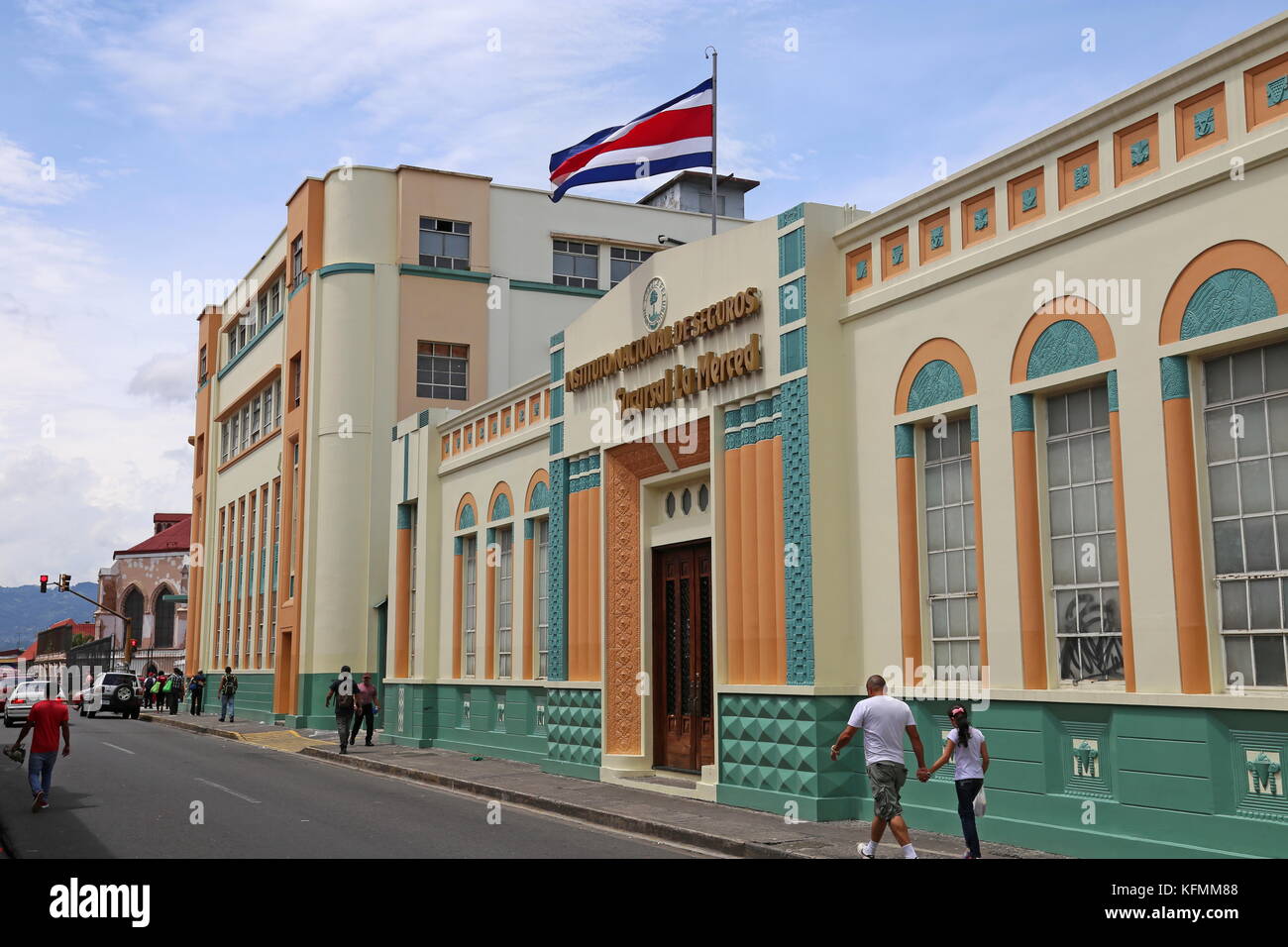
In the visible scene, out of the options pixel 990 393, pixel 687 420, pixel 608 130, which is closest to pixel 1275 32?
pixel 990 393

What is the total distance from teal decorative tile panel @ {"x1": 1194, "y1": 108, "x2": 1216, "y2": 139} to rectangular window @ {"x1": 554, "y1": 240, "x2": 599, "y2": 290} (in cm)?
2590

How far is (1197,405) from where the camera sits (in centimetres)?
1001

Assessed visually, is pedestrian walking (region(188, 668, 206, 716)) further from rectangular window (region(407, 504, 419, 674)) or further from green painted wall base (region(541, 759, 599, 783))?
green painted wall base (region(541, 759, 599, 783))

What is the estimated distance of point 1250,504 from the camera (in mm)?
9570

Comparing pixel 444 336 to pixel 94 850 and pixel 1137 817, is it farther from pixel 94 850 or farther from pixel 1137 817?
pixel 1137 817

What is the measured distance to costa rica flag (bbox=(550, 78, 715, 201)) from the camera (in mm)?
17047

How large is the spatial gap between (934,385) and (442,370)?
22.4 metres

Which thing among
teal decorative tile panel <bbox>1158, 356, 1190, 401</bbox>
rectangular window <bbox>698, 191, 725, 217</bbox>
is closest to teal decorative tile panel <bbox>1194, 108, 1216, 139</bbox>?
teal decorative tile panel <bbox>1158, 356, 1190, 401</bbox>

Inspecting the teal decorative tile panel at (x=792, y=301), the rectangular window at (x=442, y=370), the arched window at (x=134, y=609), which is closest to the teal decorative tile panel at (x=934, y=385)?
the teal decorative tile panel at (x=792, y=301)

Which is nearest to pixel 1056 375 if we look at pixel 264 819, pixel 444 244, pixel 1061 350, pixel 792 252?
pixel 1061 350

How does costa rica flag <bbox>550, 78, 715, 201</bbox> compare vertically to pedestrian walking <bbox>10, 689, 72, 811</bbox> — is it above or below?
above

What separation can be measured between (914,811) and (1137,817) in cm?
283

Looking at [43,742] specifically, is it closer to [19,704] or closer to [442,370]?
[442,370]

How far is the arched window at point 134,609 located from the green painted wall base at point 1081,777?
74.3 m
